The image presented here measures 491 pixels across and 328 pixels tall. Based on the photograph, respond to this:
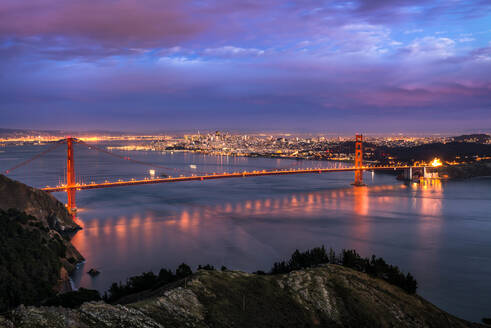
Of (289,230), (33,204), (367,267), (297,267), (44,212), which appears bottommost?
(289,230)

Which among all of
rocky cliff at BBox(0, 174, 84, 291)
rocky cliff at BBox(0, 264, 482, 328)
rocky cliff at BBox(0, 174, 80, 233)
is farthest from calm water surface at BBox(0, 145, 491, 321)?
rocky cliff at BBox(0, 264, 482, 328)

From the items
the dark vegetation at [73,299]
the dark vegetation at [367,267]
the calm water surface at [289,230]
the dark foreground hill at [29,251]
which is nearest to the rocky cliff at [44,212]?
the dark foreground hill at [29,251]

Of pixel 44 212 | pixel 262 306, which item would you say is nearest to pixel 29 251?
pixel 44 212

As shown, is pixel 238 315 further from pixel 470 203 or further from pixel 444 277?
pixel 470 203

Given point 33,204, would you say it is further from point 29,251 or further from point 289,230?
point 289,230

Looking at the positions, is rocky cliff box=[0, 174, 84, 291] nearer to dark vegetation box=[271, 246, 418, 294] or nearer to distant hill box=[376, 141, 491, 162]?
dark vegetation box=[271, 246, 418, 294]

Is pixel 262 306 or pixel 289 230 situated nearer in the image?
pixel 262 306
